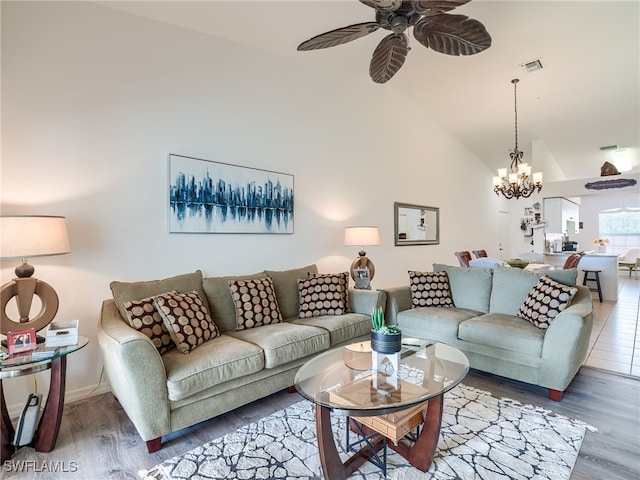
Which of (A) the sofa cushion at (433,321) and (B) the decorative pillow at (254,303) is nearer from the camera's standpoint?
(B) the decorative pillow at (254,303)

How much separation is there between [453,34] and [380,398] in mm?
2242

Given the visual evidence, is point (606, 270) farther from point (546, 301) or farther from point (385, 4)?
point (385, 4)

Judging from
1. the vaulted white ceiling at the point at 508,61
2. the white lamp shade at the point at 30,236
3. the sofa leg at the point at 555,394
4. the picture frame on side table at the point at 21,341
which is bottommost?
the sofa leg at the point at 555,394

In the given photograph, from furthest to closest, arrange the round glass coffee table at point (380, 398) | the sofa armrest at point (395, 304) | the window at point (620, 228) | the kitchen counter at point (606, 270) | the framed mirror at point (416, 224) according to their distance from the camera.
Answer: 1. the window at point (620, 228)
2. the kitchen counter at point (606, 270)
3. the framed mirror at point (416, 224)
4. the sofa armrest at point (395, 304)
5. the round glass coffee table at point (380, 398)

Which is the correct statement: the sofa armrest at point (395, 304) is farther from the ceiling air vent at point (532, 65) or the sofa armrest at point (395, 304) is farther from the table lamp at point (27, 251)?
the ceiling air vent at point (532, 65)

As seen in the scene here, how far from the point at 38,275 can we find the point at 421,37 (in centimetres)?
321

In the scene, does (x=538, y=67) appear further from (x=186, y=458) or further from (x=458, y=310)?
(x=186, y=458)

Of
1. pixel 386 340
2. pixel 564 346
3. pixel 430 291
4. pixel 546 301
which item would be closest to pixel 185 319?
pixel 386 340

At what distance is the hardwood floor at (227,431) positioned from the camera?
5.85 ft

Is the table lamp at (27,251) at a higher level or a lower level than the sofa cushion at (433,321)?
higher

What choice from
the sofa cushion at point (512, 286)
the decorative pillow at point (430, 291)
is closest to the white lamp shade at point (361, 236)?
the decorative pillow at point (430, 291)

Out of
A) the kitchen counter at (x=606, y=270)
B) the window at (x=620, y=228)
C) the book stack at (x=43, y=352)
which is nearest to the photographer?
the book stack at (x=43, y=352)

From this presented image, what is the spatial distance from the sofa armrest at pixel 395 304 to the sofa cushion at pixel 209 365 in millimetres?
1658

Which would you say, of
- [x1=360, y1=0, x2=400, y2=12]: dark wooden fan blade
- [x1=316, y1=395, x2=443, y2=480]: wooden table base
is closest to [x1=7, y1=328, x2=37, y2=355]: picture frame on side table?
[x1=316, y1=395, x2=443, y2=480]: wooden table base
